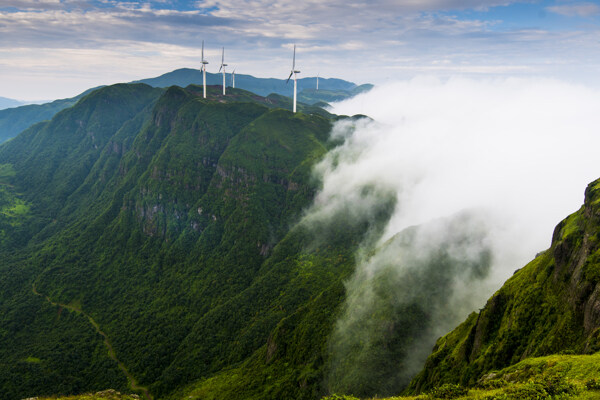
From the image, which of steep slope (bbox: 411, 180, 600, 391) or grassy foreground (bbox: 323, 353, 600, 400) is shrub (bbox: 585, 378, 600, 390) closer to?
grassy foreground (bbox: 323, 353, 600, 400)

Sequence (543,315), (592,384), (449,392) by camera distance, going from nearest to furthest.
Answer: (592,384), (449,392), (543,315)

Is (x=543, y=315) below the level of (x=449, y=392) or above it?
below

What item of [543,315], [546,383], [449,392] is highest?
[546,383]

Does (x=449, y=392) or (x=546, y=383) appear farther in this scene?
(x=449, y=392)

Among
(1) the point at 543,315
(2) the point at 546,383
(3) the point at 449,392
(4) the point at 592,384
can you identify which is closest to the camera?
(4) the point at 592,384

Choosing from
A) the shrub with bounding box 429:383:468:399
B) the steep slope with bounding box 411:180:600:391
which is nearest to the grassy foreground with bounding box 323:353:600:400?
the shrub with bounding box 429:383:468:399

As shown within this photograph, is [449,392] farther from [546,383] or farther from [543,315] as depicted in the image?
[543,315]

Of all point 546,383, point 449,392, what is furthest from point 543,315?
point 449,392
